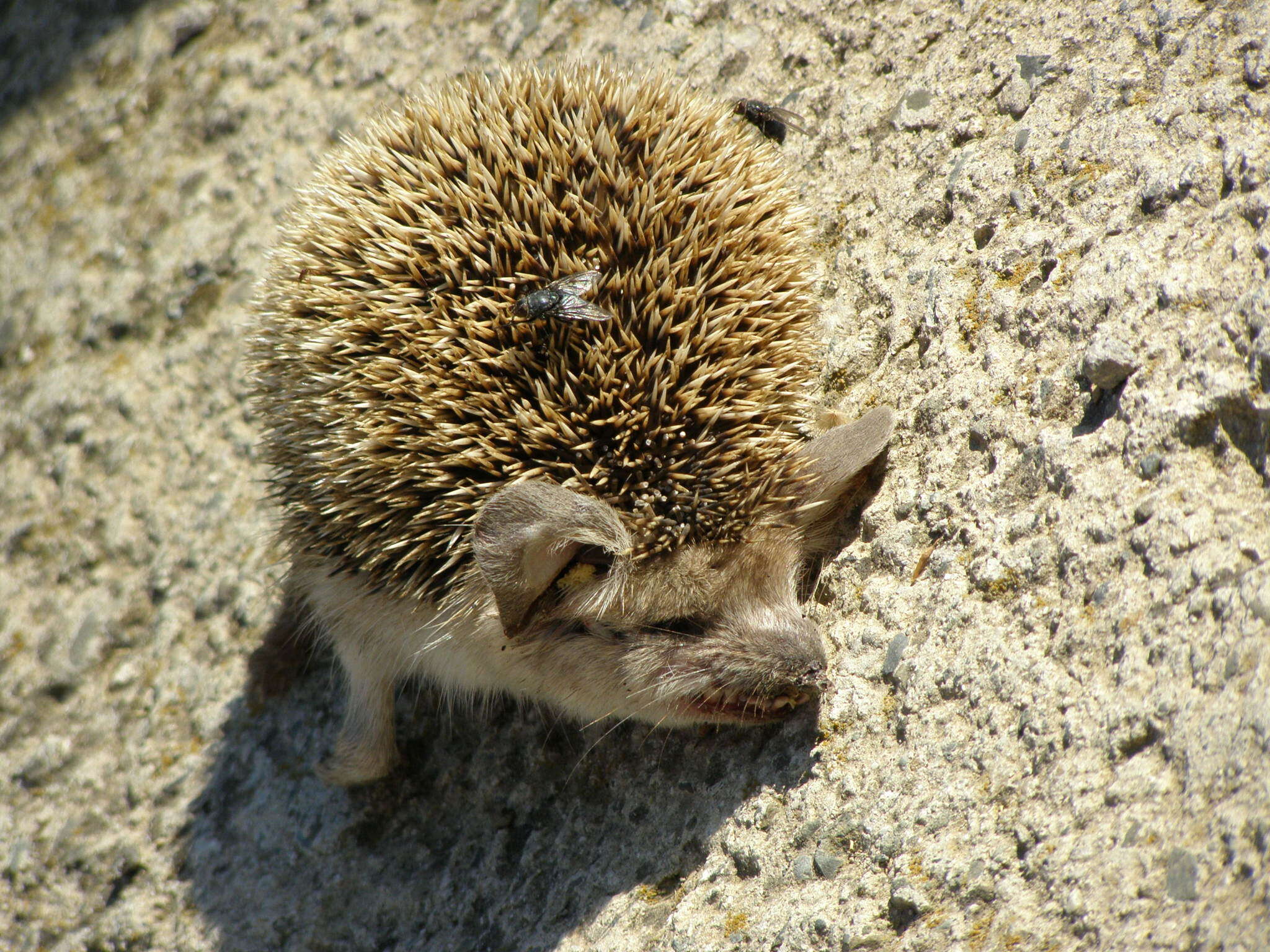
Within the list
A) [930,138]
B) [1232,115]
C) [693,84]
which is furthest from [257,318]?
[1232,115]

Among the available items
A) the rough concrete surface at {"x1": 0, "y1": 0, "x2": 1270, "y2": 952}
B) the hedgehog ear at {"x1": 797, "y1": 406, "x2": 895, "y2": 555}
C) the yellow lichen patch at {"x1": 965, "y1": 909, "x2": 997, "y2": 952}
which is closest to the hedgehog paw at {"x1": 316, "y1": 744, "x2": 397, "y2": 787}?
the rough concrete surface at {"x1": 0, "y1": 0, "x2": 1270, "y2": 952}

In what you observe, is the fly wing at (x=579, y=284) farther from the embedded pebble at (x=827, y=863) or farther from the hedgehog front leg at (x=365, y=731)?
the hedgehog front leg at (x=365, y=731)

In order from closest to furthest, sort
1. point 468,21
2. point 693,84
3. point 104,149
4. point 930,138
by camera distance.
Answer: point 930,138, point 693,84, point 468,21, point 104,149

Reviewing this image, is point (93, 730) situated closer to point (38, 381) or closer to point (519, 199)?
point (38, 381)

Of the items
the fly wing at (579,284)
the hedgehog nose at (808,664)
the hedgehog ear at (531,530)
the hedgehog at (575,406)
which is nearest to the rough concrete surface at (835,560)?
the hedgehog nose at (808,664)

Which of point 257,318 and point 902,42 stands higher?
point 902,42
